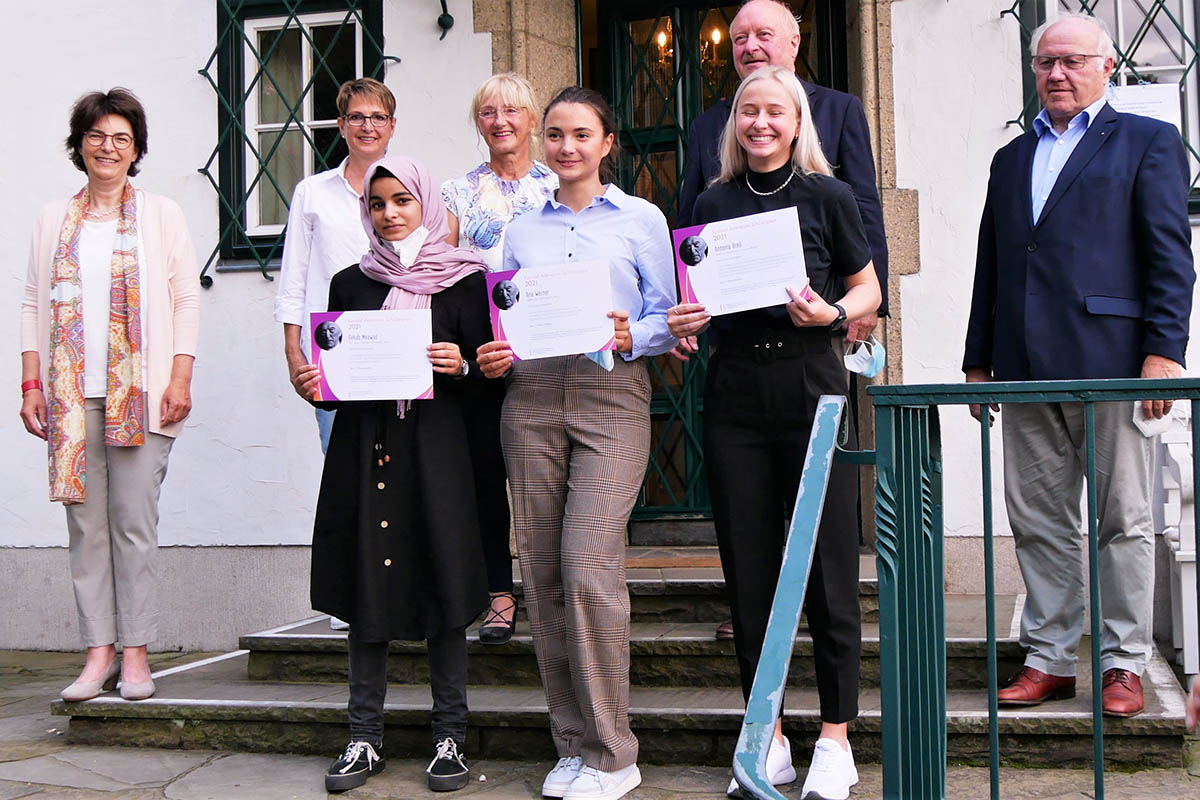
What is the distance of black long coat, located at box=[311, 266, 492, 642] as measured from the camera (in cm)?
373

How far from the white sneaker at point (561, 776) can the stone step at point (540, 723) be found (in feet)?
1.19

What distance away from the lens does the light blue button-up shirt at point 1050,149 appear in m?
3.90

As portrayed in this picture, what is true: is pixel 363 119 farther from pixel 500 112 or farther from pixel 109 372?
pixel 109 372

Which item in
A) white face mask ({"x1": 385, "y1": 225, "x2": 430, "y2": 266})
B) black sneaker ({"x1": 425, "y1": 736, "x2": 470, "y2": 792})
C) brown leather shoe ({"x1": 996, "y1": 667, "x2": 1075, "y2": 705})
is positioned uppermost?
white face mask ({"x1": 385, "y1": 225, "x2": 430, "y2": 266})

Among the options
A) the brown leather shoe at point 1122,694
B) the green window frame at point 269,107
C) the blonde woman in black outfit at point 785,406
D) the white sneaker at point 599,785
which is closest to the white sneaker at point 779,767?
the blonde woman in black outfit at point 785,406

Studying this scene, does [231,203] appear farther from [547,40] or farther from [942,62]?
[942,62]

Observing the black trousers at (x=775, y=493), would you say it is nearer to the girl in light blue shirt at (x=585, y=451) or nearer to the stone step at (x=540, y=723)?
the girl in light blue shirt at (x=585, y=451)

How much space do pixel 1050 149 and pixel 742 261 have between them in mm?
1267

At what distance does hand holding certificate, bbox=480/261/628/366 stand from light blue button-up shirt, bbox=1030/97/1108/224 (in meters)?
1.42

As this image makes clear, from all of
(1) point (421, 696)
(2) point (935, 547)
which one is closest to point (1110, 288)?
(2) point (935, 547)

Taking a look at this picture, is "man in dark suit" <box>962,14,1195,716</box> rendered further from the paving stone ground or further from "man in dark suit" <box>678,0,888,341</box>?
"man in dark suit" <box>678,0,888,341</box>

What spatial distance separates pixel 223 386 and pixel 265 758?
2543 millimetres

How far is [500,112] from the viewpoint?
4180 mm

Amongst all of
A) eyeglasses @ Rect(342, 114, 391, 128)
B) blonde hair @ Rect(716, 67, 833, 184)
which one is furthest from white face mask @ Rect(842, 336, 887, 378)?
eyeglasses @ Rect(342, 114, 391, 128)
